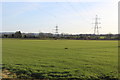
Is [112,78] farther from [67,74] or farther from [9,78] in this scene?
[9,78]

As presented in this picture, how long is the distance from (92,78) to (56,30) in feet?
377

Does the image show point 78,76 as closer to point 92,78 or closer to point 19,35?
point 92,78

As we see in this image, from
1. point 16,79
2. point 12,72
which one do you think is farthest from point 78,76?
point 12,72

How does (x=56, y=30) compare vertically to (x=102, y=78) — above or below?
above

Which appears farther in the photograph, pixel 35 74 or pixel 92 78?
pixel 35 74

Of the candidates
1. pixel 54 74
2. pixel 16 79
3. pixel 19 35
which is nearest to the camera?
pixel 16 79

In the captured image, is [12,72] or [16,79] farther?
[12,72]

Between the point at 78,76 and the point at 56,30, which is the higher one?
the point at 56,30

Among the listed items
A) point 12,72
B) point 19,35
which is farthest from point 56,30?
point 12,72

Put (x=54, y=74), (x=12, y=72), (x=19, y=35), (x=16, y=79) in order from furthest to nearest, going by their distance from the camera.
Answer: (x=19, y=35) < (x=12, y=72) < (x=54, y=74) < (x=16, y=79)

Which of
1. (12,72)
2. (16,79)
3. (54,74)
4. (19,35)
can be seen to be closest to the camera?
(16,79)

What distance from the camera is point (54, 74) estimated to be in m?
9.53

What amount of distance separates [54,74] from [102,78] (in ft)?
9.85

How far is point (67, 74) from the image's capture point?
31.4 feet
